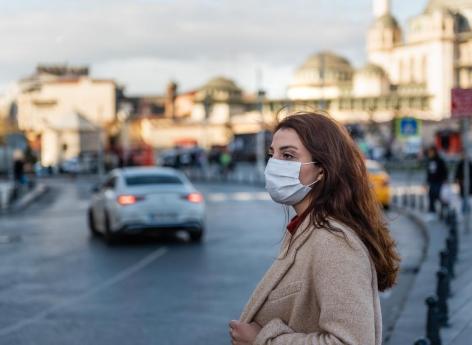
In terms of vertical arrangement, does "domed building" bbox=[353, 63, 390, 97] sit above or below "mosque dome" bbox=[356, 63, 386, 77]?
below

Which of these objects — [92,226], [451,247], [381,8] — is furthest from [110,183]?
[381,8]

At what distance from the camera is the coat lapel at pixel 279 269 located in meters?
3.23

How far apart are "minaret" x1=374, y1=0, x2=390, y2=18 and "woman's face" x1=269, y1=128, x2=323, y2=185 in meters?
148

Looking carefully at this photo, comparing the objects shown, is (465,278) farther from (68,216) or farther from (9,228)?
(68,216)

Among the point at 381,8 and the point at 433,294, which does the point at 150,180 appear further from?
the point at 381,8

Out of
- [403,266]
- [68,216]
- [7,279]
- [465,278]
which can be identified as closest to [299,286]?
[465,278]

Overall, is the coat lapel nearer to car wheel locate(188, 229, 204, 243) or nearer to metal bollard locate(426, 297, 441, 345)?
metal bollard locate(426, 297, 441, 345)

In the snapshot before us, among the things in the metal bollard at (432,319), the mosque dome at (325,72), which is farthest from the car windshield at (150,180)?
the mosque dome at (325,72)

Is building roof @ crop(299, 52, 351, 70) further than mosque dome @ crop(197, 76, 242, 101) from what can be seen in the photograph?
No

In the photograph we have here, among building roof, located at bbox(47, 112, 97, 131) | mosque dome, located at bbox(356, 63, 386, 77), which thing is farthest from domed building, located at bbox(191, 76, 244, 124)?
building roof, located at bbox(47, 112, 97, 131)

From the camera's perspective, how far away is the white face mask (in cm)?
334

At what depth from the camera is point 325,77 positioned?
147000mm

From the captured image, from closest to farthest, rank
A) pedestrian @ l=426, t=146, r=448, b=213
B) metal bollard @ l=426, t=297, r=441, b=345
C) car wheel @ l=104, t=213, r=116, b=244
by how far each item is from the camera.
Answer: metal bollard @ l=426, t=297, r=441, b=345
car wheel @ l=104, t=213, r=116, b=244
pedestrian @ l=426, t=146, r=448, b=213

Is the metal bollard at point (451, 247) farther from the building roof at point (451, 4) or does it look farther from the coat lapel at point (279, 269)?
the building roof at point (451, 4)
